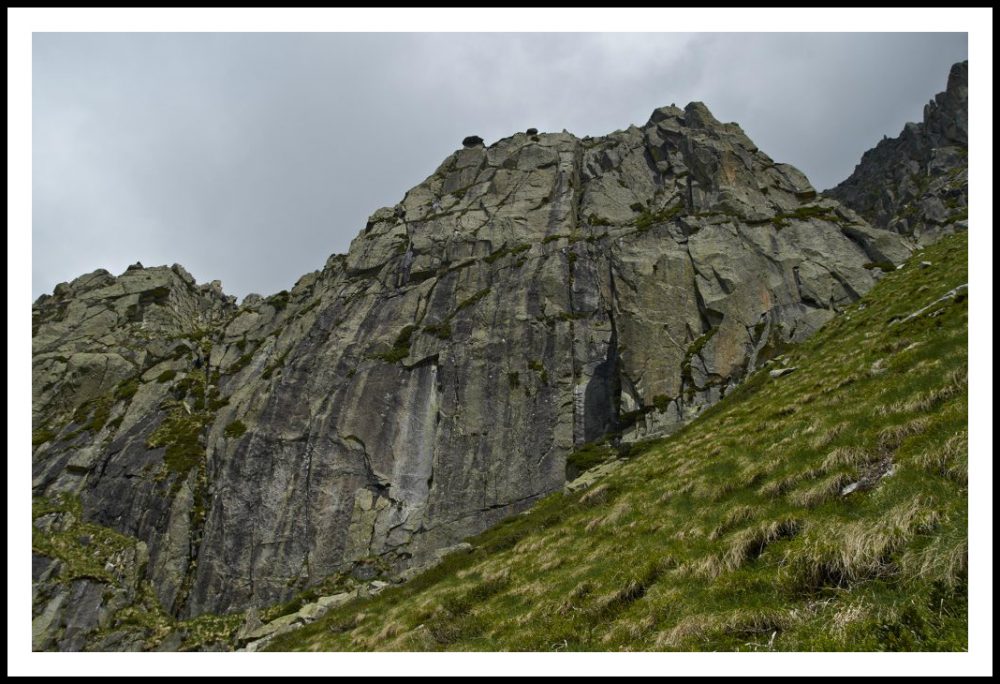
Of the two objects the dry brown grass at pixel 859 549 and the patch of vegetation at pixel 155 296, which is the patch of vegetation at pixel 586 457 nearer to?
the dry brown grass at pixel 859 549

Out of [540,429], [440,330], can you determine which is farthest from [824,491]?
[440,330]

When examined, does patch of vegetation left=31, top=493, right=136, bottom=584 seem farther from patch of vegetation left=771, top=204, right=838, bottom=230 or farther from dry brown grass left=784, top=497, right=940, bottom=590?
patch of vegetation left=771, top=204, right=838, bottom=230

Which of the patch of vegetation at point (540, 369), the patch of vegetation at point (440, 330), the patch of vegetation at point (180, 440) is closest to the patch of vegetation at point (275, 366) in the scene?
the patch of vegetation at point (180, 440)

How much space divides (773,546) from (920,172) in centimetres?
17736

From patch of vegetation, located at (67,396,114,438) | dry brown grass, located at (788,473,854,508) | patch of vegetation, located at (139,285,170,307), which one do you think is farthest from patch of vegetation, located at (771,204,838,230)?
patch of vegetation, located at (139,285,170,307)

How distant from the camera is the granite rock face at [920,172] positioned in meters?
116

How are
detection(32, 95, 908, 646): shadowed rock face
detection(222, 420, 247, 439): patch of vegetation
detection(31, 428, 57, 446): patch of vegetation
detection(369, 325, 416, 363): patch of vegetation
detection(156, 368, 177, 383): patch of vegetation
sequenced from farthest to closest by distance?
detection(156, 368, 177, 383): patch of vegetation < detection(31, 428, 57, 446): patch of vegetation < detection(369, 325, 416, 363): patch of vegetation < detection(222, 420, 247, 439): patch of vegetation < detection(32, 95, 908, 646): shadowed rock face

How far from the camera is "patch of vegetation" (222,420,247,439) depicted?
53656mm

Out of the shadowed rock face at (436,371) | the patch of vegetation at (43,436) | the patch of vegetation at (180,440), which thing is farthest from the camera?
the patch of vegetation at (43,436)

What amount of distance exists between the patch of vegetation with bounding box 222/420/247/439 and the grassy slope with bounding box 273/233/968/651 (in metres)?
33.5

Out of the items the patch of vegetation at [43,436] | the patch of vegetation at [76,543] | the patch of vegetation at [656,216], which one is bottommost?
the patch of vegetation at [76,543]

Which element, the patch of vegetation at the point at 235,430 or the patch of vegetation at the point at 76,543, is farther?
the patch of vegetation at the point at 235,430

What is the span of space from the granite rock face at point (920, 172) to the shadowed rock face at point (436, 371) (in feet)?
200

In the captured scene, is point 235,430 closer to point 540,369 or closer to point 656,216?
point 540,369
